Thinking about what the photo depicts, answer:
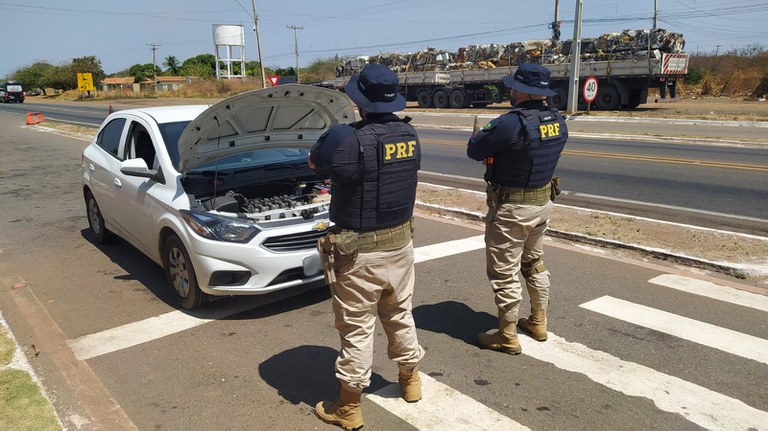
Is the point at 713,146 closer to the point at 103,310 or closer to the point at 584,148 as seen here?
the point at 584,148

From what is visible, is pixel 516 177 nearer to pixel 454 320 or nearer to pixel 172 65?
pixel 454 320

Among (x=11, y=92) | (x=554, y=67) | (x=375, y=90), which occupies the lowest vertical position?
(x=375, y=90)

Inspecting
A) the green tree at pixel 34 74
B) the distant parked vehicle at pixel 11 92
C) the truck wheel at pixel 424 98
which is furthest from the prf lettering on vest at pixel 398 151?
the green tree at pixel 34 74

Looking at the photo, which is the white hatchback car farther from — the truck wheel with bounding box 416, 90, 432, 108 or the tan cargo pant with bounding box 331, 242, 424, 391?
the truck wheel with bounding box 416, 90, 432, 108

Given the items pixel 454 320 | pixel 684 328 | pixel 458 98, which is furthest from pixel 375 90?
pixel 458 98

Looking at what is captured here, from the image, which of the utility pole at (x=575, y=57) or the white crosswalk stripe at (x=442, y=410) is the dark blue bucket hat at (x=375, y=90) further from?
the utility pole at (x=575, y=57)

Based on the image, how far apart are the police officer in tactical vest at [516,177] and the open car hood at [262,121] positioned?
1207 millimetres

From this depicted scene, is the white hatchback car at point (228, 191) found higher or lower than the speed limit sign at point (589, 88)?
lower

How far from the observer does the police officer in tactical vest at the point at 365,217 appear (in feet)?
10.3

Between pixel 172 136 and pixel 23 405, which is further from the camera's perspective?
pixel 172 136

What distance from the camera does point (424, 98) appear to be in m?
35.4

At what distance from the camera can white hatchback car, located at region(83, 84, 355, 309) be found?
482 cm

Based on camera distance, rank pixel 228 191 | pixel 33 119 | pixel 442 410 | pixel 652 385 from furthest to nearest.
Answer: pixel 33 119 → pixel 228 191 → pixel 652 385 → pixel 442 410

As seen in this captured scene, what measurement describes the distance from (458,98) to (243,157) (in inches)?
1123
